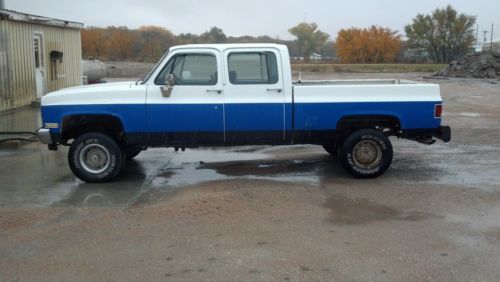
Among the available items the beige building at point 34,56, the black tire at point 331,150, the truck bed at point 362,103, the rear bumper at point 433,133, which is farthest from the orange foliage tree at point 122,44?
the rear bumper at point 433,133

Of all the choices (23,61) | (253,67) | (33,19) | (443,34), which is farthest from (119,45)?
(253,67)

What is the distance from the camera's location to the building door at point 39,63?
18266mm

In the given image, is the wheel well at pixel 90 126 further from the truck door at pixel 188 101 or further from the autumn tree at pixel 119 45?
the autumn tree at pixel 119 45

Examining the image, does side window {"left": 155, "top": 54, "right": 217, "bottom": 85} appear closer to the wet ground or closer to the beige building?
the wet ground

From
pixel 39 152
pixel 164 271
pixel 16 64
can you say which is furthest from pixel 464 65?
pixel 164 271

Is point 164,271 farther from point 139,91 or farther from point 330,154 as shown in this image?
point 330,154

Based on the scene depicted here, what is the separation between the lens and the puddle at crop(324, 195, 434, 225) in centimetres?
654

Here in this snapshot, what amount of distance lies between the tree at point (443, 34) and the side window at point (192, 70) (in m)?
86.0

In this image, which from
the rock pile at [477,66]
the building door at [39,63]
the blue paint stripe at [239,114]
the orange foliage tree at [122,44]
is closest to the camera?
the blue paint stripe at [239,114]

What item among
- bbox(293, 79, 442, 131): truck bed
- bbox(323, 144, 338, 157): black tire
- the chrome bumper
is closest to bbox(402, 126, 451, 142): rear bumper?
bbox(293, 79, 442, 131): truck bed

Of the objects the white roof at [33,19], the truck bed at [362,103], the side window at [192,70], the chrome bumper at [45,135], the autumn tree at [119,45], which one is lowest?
the chrome bumper at [45,135]

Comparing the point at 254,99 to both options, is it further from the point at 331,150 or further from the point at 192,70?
the point at 331,150

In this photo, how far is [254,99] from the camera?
842 cm

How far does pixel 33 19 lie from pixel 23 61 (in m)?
1.41
